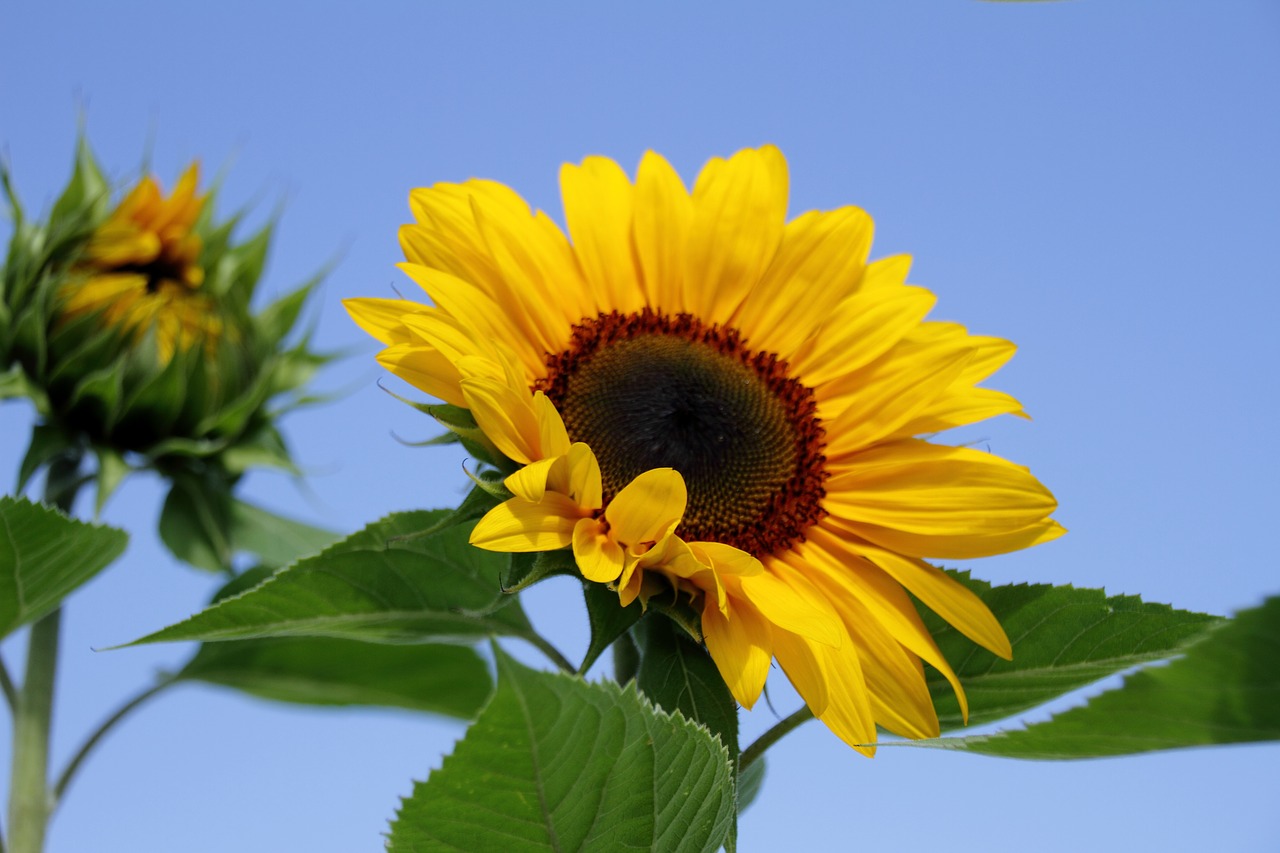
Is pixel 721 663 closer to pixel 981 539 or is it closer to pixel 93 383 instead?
pixel 981 539

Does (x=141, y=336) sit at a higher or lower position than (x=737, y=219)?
lower

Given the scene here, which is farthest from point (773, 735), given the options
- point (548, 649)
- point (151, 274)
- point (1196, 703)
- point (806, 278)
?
point (151, 274)

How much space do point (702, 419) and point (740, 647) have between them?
320 mm

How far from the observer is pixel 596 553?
1.11 m

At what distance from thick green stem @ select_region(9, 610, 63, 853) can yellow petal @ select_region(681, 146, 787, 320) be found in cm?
151

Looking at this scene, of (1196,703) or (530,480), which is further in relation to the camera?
(530,480)

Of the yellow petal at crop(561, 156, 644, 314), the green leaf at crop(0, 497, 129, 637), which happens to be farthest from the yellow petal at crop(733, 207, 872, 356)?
the green leaf at crop(0, 497, 129, 637)

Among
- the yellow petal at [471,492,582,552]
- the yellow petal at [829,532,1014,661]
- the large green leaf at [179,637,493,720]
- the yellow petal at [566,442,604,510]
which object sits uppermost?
the yellow petal at [829,532,1014,661]

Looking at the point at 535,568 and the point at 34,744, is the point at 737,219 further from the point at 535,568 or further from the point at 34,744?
the point at 34,744

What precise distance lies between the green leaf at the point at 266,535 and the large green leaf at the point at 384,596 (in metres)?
1.27

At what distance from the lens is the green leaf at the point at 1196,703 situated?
586 millimetres

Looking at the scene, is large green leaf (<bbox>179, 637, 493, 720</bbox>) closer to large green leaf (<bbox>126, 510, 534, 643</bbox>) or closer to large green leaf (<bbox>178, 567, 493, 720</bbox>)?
large green leaf (<bbox>178, 567, 493, 720</bbox>)

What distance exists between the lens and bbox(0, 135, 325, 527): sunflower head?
2.38m

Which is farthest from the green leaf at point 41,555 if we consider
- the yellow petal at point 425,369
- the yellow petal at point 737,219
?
the yellow petal at point 737,219
